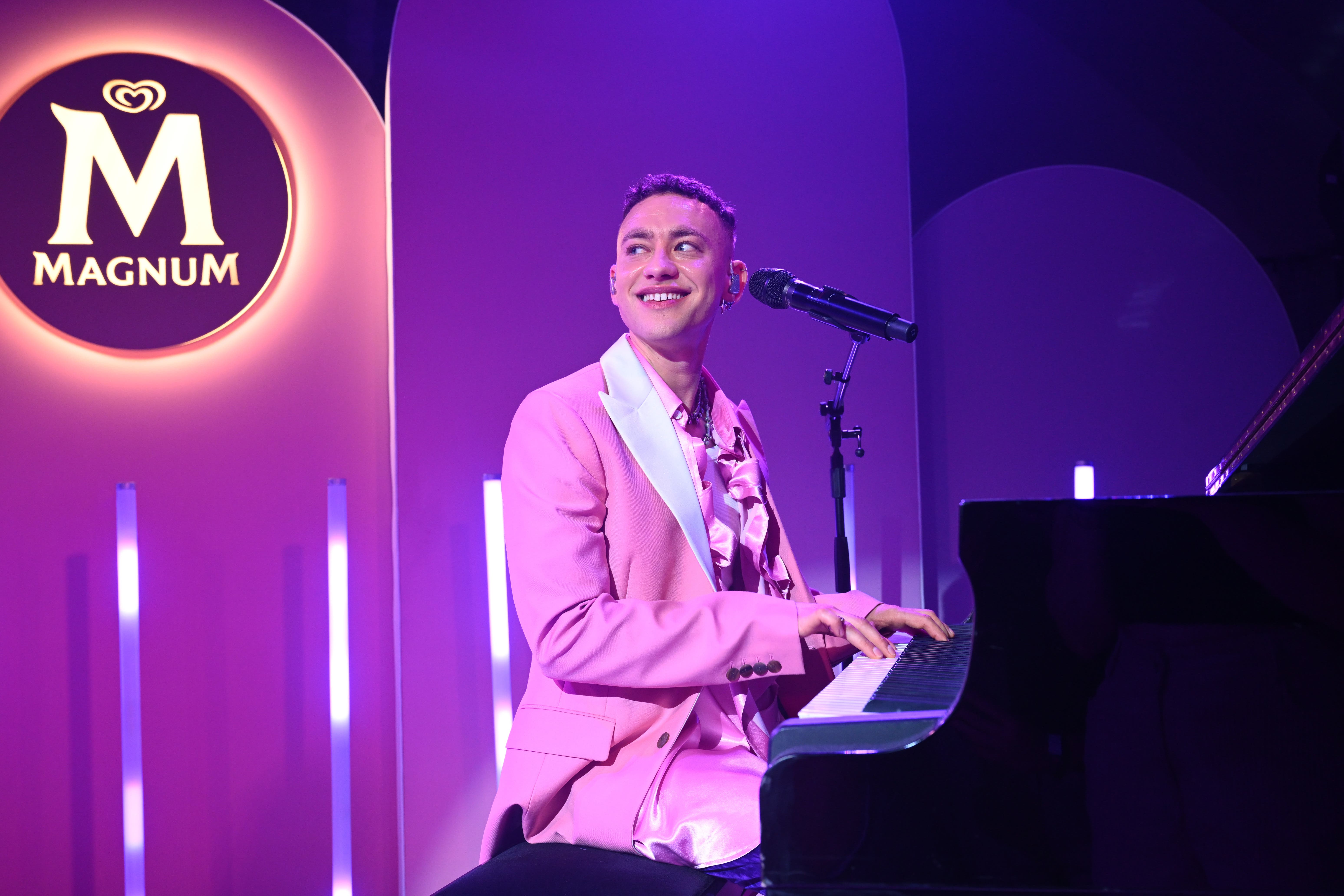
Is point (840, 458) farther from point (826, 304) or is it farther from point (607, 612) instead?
point (607, 612)

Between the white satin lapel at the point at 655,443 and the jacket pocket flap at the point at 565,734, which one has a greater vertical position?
the white satin lapel at the point at 655,443

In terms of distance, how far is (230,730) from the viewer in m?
2.91

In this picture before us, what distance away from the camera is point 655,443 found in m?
1.79

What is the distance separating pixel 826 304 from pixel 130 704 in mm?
2384

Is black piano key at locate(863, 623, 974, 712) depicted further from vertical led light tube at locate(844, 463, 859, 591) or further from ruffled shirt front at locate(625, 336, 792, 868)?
vertical led light tube at locate(844, 463, 859, 591)

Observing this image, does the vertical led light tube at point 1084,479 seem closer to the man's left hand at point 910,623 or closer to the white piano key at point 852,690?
the man's left hand at point 910,623

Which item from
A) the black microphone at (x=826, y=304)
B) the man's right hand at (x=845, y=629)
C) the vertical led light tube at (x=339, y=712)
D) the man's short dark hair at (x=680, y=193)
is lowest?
the vertical led light tube at (x=339, y=712)

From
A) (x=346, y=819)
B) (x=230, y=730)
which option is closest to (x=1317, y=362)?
(x=346, y=819)

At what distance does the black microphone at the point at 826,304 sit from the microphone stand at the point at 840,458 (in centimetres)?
21

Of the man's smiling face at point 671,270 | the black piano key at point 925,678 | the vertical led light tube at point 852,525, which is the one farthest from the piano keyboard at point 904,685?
the vertical led light tube at point 852,525

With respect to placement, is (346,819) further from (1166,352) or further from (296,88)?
(1166,352)

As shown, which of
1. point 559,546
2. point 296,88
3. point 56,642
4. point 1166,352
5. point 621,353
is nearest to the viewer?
point 559,546

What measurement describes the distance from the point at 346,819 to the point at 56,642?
3.42 feet

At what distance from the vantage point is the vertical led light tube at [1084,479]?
3330 mm
